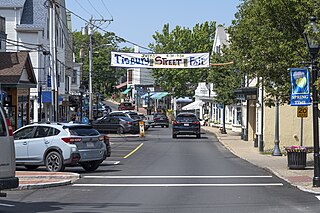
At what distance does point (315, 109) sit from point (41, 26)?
121 ft

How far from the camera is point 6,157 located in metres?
11.7

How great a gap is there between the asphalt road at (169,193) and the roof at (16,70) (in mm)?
10412

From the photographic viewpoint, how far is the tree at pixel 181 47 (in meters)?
84.2

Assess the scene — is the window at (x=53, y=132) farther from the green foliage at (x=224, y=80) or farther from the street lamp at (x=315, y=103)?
the green foliage at (x=224, y=80)

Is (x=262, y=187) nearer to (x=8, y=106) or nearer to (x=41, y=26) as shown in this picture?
(x=8, y=106)

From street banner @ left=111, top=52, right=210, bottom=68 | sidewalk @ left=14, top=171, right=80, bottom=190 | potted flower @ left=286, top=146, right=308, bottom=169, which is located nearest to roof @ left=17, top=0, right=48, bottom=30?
street banner @ left=111, top=52, right=210, bottom=68

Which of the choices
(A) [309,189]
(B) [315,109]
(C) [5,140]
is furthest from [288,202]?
(C) [5,140]

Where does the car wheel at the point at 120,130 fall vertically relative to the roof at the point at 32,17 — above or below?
below

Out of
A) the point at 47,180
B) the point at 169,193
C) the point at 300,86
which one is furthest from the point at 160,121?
the point at 169,193

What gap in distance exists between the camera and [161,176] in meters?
19.9

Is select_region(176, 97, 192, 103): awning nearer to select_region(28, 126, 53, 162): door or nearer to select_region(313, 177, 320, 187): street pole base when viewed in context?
select_region(28, 126, 53, 162): door

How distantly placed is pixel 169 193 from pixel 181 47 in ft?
228

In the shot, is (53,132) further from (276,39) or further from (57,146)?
(276,39)

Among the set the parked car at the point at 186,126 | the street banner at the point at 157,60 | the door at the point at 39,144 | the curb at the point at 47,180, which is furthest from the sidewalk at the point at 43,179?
the parked car at the point at 186,126
